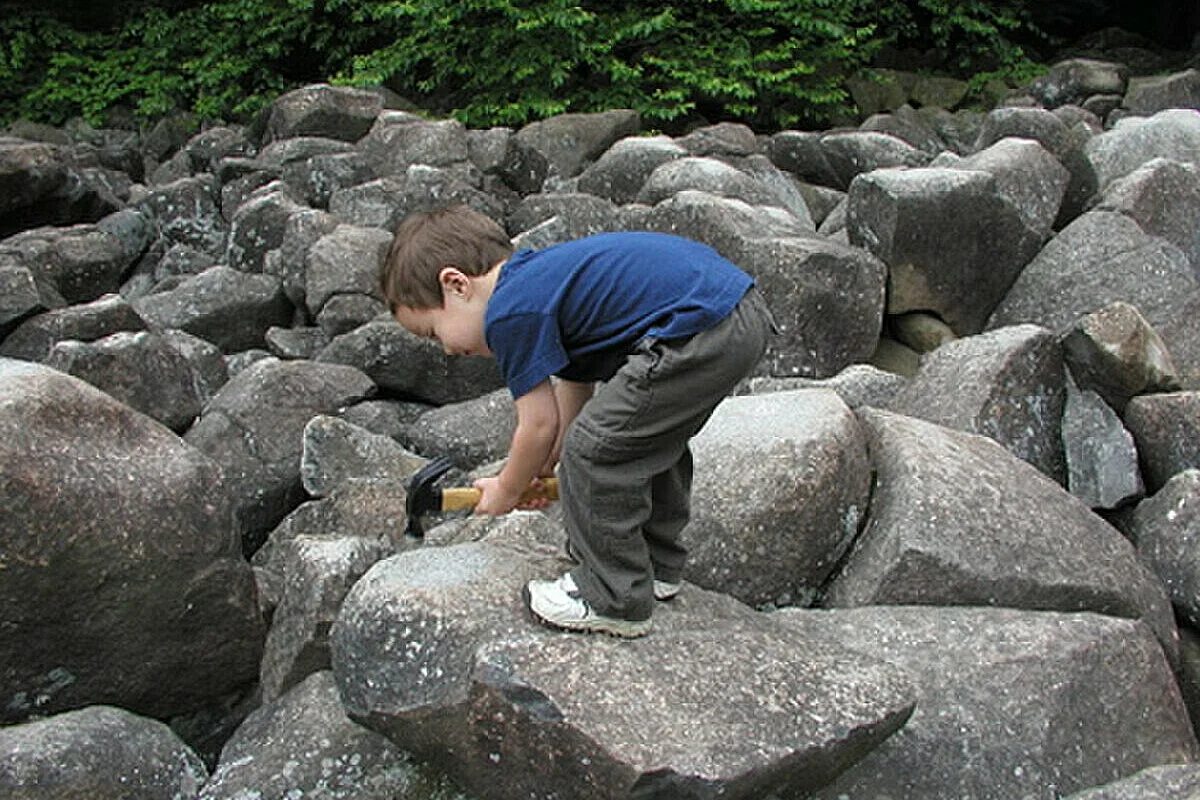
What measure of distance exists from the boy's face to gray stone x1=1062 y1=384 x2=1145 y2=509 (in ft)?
9.22

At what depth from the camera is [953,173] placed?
6.82 metres

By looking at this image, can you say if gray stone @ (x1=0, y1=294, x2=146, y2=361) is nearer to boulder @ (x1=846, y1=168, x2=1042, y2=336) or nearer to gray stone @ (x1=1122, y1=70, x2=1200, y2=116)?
boulder @ (x1=846, y1=168, x2=1042, y2=336)

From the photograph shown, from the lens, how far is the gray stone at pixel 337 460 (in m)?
5.34

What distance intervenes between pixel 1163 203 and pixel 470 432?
4010 millimetres

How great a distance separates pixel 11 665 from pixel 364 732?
1.06 meters

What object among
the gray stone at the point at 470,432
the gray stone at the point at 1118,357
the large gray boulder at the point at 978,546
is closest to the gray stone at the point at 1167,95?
the gray stone at the point at 1118,357

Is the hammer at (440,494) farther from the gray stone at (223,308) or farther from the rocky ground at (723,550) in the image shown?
the gray stone at (223,308)

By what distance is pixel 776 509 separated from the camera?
407 centimetres

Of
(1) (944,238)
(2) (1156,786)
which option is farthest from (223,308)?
(2) (1156,786)

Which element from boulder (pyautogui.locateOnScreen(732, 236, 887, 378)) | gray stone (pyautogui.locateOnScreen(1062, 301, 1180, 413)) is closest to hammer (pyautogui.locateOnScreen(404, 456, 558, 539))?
gray stone (pyautogui.locateOnScreen(1062, 301, 1180, 413))

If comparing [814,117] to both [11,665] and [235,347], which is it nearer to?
[235,347]

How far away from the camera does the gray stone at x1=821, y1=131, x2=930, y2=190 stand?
9820 millimetres

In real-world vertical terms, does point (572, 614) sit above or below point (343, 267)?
above

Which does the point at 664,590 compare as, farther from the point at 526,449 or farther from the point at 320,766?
the point at 320,766
